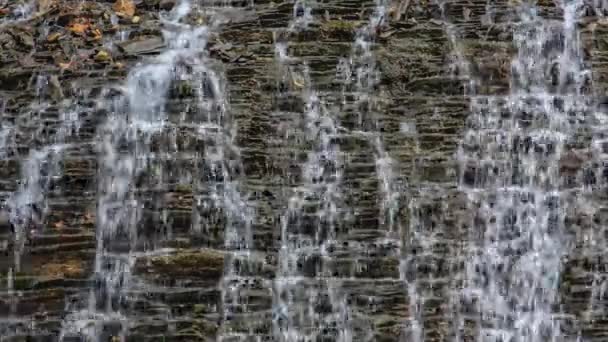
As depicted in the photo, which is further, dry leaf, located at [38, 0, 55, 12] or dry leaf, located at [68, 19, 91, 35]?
dry leaf, located at [38, 0, 55, 12]

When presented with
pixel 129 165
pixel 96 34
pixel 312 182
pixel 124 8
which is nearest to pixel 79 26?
pixel 96 34

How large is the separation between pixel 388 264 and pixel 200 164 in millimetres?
1474

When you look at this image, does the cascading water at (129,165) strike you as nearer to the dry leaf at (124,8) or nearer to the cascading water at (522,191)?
the dry leaf at (124,8)

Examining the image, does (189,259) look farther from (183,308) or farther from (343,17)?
(343,17)

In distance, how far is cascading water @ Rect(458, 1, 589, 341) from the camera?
5902mm

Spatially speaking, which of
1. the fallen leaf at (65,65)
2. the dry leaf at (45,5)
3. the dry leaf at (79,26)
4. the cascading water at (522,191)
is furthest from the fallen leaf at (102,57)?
the cascading water at (522,191)

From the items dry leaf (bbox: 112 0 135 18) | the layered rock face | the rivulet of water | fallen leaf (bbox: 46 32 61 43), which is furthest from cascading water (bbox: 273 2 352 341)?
fallen leaf (bbox: 46 32 61 43)

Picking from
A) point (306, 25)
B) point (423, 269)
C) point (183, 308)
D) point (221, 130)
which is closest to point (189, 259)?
point (183, 308)

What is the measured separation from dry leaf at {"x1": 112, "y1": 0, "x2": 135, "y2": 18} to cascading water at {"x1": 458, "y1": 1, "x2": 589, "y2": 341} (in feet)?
9.10

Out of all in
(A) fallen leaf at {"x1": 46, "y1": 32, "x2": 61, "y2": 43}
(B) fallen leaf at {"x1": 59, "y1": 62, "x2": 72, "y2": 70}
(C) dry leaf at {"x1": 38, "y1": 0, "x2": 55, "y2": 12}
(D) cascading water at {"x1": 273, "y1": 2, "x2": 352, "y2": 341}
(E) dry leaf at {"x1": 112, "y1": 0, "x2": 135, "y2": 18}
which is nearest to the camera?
(D) cascading water at {"x1": 273, "y1": 2, "x2": 352, "y2": 341}

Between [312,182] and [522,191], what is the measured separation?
1461mm

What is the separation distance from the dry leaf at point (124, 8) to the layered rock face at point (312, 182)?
34cm

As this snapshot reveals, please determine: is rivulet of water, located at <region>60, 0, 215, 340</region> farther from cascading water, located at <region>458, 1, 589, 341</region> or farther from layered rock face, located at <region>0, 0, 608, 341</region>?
cascading water, located at <region>458, 1, 589, 341</region>

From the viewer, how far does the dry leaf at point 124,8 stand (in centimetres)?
693
